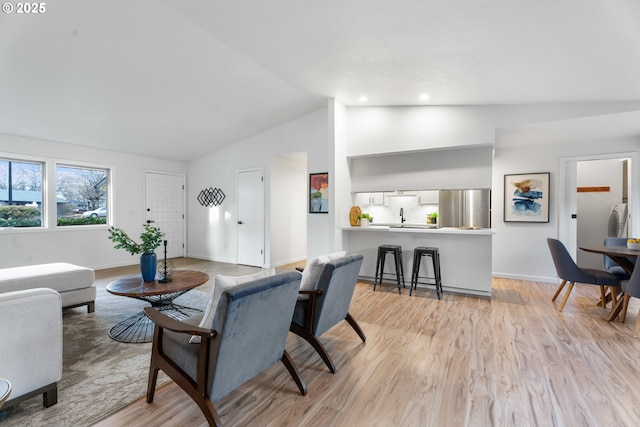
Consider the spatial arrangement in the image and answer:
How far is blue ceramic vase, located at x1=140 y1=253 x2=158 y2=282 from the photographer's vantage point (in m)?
3.12

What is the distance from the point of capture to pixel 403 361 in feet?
7.97

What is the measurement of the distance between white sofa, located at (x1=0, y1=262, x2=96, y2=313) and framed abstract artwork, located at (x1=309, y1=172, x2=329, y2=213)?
331cm

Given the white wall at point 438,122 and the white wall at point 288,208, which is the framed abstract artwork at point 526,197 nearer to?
the white wall at point 438,122

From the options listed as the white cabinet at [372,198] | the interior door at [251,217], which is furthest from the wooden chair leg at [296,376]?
the interior door at [251,217]

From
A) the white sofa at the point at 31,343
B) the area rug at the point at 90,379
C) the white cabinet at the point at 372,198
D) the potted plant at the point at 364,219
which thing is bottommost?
the area rug at the point at 90,379

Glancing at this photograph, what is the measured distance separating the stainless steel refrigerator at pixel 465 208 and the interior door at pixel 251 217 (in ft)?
11.7

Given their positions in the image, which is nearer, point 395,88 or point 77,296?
point 77,296

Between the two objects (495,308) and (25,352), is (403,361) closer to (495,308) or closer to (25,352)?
(495,308)

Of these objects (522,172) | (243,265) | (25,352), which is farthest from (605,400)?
(243,265)

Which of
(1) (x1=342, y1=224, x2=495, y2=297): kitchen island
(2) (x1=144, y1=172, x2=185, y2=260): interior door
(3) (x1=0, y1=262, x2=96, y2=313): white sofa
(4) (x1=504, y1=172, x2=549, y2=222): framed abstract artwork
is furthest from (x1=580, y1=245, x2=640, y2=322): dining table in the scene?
(2) (x1=144, y1=172, x2=185, y2=260): interior door

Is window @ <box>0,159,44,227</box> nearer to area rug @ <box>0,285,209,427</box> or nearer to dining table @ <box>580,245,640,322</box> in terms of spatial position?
area rug @ <box>0,285,209,427</box>

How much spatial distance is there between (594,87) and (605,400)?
2.91 metres

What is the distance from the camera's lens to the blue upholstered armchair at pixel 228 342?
1520mm

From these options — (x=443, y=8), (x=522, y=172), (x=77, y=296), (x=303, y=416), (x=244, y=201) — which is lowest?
(x=303, y=416)
